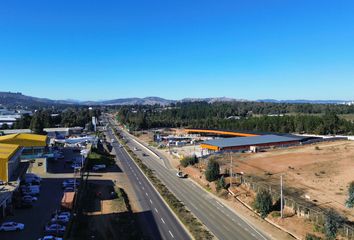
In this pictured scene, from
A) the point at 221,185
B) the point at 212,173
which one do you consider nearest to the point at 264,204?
the point at 221,185

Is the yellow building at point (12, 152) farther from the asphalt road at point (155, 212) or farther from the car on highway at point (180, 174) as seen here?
the car on highway at point (180, 174)

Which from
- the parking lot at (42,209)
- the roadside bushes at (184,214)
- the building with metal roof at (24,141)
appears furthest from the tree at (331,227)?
the building with metal roof at (24,141)

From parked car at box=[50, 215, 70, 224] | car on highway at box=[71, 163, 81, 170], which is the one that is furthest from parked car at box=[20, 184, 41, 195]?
car on highway at box=[71, 163, 81, 170]

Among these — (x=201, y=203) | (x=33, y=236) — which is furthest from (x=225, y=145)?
(x=33, y=236)

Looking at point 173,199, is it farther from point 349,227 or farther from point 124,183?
point 349,227

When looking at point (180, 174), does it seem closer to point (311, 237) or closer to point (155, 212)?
point (155, 212)
